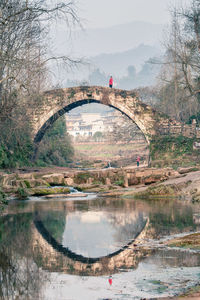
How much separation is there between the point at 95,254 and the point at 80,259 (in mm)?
585

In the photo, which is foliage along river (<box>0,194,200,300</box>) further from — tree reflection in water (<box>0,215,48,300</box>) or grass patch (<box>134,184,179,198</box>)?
grass patch (<box>134,184,179,198</box>)

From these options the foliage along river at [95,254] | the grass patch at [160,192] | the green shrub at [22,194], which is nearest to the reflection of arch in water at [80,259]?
the foliage along river at [95,254]

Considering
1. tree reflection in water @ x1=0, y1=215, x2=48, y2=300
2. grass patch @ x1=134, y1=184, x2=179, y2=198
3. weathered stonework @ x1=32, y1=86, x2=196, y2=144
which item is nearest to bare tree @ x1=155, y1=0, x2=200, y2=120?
weathered stonework @ x1=32, y1=86, x2=196, y2=144

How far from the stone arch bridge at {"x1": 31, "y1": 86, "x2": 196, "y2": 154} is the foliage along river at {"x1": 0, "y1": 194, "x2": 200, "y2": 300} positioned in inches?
923

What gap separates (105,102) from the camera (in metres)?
45.1

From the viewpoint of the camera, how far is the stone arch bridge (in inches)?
1720

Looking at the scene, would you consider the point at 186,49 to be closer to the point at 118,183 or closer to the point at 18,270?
the point at 118,183

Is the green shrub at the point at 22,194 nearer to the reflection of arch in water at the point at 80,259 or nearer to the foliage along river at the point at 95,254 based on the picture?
the foliage along river at the point at 95,254

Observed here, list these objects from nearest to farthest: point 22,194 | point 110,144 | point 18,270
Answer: point 18,270
point 22,194
point 110,144

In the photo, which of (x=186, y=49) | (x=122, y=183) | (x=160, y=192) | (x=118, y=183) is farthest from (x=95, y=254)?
(x=186, y=49)

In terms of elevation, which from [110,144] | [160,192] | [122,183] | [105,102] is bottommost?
[160,192]

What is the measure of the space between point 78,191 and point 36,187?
7.84ft

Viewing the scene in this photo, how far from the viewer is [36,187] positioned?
2853cm

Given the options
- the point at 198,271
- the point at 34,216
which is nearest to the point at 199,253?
the point at 198,271
